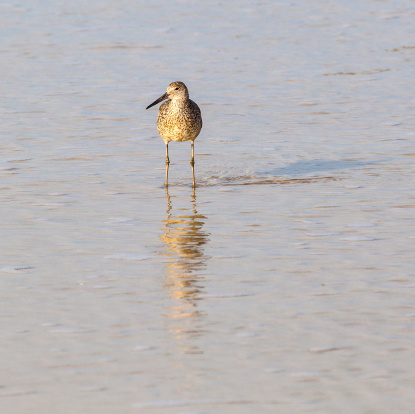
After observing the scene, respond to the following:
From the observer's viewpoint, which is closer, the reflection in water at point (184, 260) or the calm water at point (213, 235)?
the calm water at point (213, 235)

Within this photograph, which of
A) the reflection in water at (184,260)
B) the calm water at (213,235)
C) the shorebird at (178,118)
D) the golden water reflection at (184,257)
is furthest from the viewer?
the shorebird at (178,118)

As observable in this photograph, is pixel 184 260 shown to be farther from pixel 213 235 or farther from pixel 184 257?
pixel 213 235

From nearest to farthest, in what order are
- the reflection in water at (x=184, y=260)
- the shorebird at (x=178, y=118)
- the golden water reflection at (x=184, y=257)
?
1. the reflection in water at (x=184, y=260)
2. the golden water reflection at (x=184, y=257)
3. the shorebird at (x=178, y=118)

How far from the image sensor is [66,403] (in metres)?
5.79

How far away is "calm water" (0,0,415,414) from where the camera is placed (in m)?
6.15

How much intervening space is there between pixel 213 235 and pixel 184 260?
84 centimetres

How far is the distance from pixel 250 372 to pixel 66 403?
1143mm

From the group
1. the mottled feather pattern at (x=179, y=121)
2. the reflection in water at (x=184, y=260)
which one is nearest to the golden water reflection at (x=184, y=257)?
the reflection in water at (x=184, y=260)

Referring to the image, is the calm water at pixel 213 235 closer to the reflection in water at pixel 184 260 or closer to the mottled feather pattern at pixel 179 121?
the reflection in water at pixel 184 260

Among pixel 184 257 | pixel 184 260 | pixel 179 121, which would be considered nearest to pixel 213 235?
pixel 184 257

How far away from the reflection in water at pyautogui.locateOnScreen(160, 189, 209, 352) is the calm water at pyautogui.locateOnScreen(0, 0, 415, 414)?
26 mm

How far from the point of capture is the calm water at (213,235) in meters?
6.15

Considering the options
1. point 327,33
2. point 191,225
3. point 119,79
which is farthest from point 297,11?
point 191,225

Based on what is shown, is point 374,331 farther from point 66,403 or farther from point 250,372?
point 66,403
